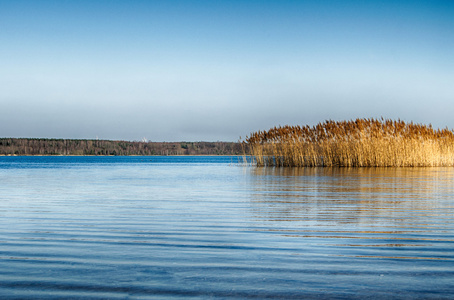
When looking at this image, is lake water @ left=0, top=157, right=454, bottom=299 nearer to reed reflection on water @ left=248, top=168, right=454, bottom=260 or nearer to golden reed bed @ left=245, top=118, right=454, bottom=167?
reed reflection on water @ left=248, top=168, right=454, bottom=260

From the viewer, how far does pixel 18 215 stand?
741 centimetres

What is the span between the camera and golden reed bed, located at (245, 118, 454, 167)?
2459cm

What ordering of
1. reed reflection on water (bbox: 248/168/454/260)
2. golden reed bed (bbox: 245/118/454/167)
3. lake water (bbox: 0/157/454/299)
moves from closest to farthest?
lake water (bbox: 0/157/454/299)
reed reflection on water (bbox: 248/168/454/260)
golden reed bed (bbox: 245/118/454/167)

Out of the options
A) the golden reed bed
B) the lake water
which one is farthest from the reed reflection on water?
the golden reed bed

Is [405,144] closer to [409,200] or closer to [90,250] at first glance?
[409,200]

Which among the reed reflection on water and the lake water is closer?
the lake water

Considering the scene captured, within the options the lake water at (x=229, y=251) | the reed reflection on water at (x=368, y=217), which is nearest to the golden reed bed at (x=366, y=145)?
the reed reflection on water at (x=368, y=217)

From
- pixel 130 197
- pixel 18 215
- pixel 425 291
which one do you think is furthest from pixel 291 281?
pixel 130 197

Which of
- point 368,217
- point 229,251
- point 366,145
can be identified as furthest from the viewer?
point 366,145

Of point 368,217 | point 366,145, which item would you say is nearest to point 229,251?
point 368,217

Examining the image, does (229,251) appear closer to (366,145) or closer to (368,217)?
(368,217)

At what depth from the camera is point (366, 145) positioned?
2467cm

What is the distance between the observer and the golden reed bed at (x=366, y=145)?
24594 mm

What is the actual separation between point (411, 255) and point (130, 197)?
7.32m
